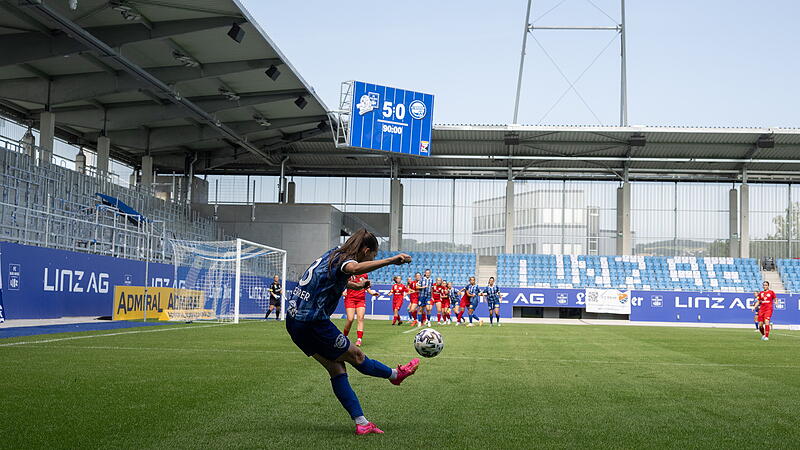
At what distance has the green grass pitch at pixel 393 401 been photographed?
19.6 feet

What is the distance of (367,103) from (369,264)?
1009 inches

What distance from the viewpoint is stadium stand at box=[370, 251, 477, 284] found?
156ft

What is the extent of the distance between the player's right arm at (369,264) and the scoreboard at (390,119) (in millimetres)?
24817

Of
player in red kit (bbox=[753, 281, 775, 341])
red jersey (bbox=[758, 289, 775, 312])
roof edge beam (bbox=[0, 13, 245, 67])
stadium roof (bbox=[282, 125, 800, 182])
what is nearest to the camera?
player in red kit (bbox=[753, 281, 775, 341])

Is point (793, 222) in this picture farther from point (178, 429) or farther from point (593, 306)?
point (178, 429)

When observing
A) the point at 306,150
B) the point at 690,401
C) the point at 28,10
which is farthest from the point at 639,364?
the point at 306,150

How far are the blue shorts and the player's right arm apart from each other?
540 mm

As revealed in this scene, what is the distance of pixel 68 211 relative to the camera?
26.7m

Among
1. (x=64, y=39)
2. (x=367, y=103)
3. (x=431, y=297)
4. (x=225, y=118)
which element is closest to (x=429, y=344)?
(x=64, y=39)

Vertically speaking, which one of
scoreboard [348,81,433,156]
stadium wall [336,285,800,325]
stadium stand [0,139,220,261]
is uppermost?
scoreboard [348,81,433,156]

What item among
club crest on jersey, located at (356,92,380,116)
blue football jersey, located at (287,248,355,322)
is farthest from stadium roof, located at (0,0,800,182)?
blue football jersey, located at (287,248,355,322)

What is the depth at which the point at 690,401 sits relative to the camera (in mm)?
8430

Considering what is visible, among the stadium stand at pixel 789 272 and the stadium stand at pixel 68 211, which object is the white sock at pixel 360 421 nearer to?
the stadium stand at pixel 68 211

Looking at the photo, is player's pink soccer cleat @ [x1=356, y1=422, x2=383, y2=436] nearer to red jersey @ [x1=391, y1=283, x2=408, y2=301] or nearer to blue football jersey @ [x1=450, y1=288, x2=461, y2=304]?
red jersey @ [x1=391, y1=283, x2=408, y2=301]
